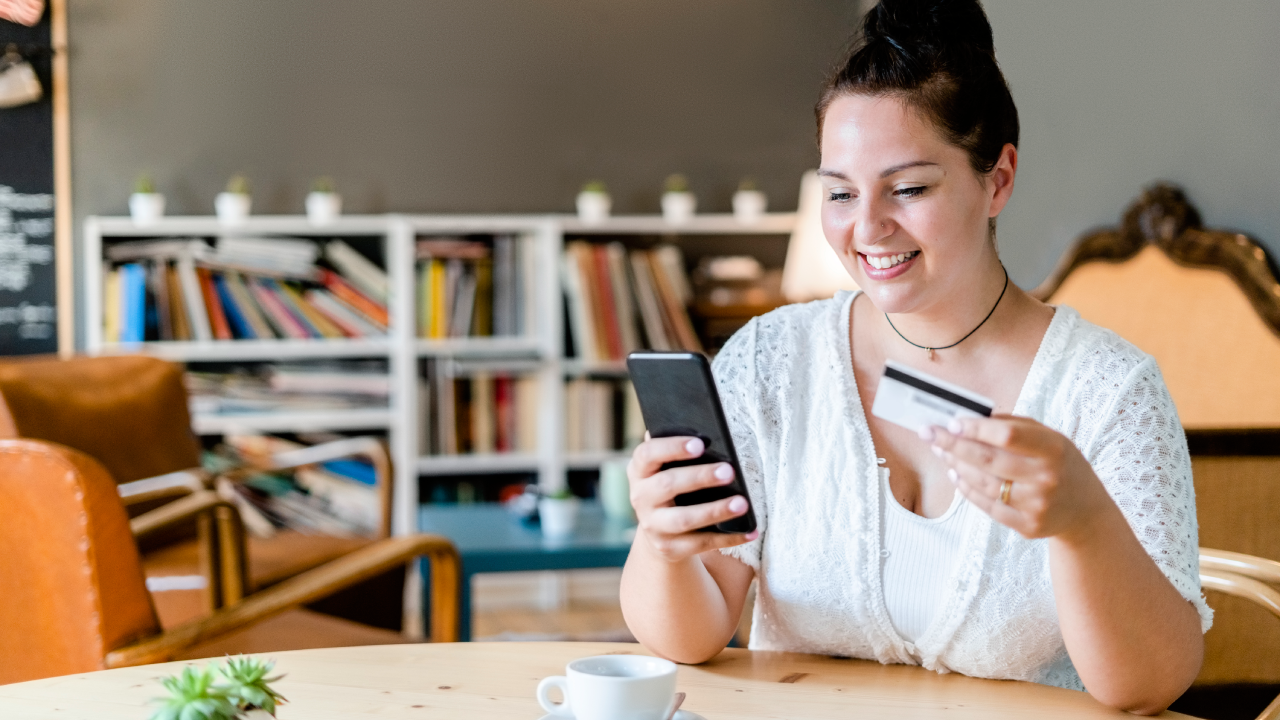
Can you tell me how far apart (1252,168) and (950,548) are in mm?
1442

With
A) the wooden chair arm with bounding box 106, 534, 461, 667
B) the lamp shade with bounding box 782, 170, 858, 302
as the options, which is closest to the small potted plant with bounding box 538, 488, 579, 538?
the wooden chair arm with bounding box 106, 534, 461, 667

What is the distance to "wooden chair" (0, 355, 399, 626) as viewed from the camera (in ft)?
7.43

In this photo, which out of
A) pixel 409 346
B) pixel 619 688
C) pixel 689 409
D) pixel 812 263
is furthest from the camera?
pixel 409 346

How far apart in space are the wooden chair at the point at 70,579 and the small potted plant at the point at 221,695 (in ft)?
3.03

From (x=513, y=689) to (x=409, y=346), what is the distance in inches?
119

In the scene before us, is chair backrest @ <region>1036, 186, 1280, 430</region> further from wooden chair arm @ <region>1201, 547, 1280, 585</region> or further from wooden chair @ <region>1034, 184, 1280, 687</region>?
wooden chair arm @ <region>1201, 547, 1280, 585</region>

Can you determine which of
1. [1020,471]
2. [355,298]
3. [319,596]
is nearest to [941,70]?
[1020,471]

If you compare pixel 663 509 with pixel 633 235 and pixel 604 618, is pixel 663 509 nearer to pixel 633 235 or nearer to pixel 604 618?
pixel 604 618

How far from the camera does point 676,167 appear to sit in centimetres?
436

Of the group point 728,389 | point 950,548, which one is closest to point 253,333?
point 728,389

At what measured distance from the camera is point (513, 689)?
99 centimetres

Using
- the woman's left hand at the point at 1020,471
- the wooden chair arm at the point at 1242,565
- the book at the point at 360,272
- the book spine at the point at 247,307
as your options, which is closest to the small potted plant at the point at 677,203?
the book at the point at 360,272

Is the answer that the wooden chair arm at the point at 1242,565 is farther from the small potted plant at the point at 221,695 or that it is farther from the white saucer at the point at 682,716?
the small potted plant at the point at 221,695

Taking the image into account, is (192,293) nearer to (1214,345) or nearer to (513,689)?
(1214,345)
